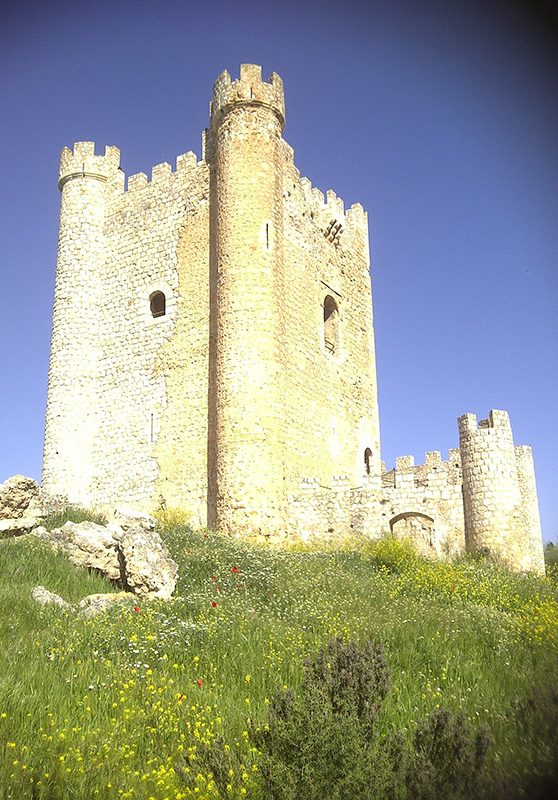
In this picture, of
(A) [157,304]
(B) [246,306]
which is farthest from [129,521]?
(A) [157,304]

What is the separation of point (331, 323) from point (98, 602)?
1410 centimetres

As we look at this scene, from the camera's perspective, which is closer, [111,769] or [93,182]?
[111,769]

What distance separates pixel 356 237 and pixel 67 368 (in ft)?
32.5

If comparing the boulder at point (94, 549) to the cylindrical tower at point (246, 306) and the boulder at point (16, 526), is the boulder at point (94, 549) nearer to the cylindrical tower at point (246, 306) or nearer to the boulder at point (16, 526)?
the boulder at point (16, 526)

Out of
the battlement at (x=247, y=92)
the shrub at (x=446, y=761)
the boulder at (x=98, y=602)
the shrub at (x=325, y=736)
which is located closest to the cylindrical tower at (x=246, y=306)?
the battlement at (x=247, y=92)

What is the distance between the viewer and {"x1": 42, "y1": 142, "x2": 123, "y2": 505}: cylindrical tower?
64.1 feet

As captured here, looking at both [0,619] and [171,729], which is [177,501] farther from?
[171,729]

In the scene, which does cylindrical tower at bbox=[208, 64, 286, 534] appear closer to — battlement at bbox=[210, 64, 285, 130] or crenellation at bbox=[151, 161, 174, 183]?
battlement at bbox=[210, 64, 285, 130]

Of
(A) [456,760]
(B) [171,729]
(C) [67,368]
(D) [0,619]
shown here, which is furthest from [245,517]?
(A) [456,760]

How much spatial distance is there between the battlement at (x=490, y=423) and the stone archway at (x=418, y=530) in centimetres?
206

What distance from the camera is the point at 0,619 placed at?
759cm

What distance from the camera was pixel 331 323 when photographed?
71.1 feet

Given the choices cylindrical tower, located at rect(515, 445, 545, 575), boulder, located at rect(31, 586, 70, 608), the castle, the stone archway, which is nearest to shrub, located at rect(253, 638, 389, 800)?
→ boulder, located at rect(31, 586, 70, 608)

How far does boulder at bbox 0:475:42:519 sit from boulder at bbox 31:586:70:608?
3772mm
